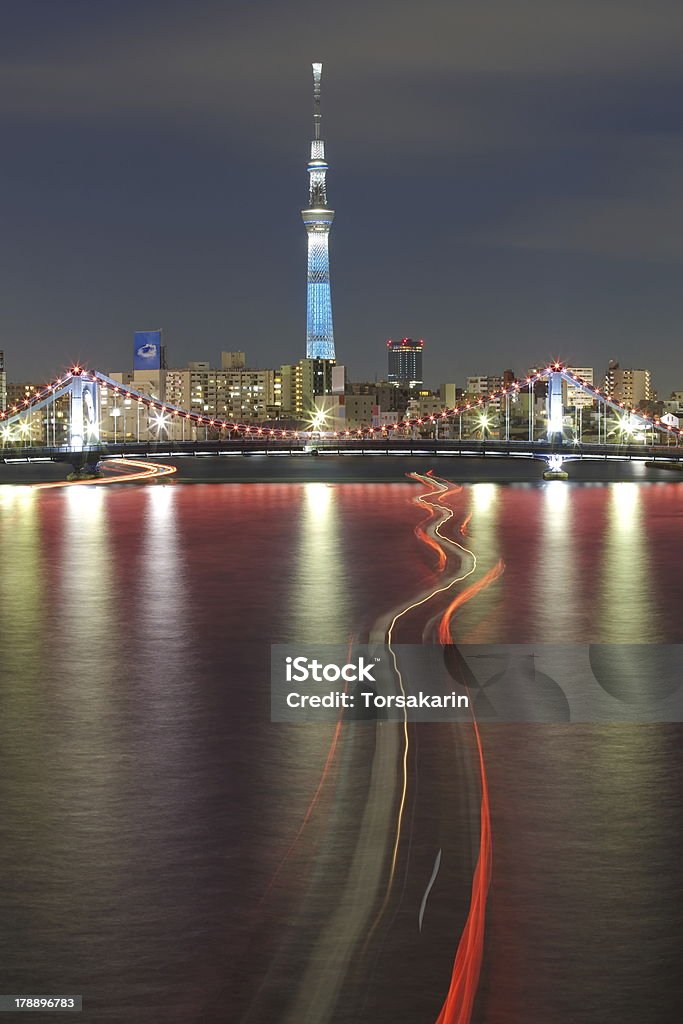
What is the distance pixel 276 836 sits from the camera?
8.17 meters

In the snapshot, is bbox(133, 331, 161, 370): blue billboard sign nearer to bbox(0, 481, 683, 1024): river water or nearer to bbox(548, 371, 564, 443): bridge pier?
bbox(548, 371, 564, 443): bridge pier

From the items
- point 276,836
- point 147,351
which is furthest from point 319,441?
point 276,836

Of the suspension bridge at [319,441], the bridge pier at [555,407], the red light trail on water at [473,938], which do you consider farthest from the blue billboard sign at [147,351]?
the red light trail on water at [473,938]

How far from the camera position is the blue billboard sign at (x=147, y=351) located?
175000 millimetres

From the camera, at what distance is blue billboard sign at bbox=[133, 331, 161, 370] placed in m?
175

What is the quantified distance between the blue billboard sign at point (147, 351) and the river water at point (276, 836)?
15827 centimetres

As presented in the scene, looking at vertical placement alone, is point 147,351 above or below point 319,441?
above

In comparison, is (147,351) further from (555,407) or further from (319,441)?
(555,407)

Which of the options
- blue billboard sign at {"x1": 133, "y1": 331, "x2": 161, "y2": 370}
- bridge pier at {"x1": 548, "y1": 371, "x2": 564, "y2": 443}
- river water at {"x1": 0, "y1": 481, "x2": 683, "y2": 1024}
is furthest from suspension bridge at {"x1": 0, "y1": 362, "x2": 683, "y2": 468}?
river water at {"x1": 0, "y1": 481, "x2": 683, "y2": 1024}

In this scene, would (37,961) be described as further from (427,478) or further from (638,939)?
(427,478)

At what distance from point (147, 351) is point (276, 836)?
6704 inches

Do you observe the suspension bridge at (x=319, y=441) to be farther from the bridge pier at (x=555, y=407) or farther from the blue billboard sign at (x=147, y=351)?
the blue billboard sign at (x=147, y=351)

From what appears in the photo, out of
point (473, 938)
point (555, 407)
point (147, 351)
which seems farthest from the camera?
point (147, 351)

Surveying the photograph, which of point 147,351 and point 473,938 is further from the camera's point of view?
point 147,351
